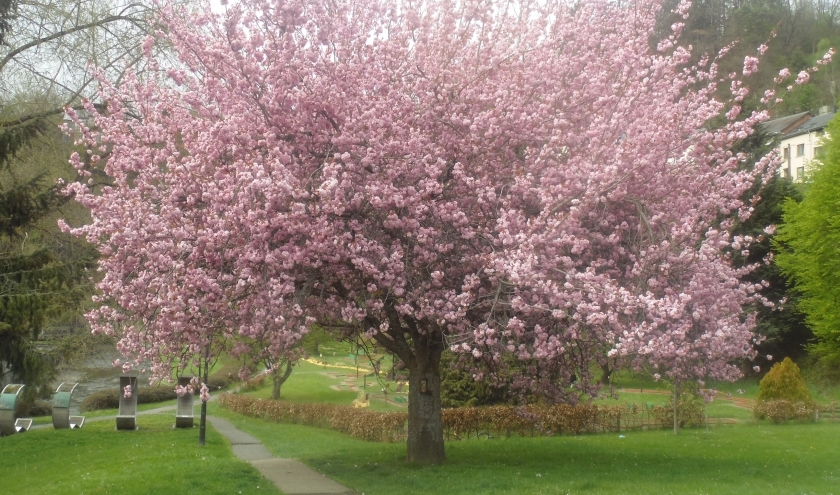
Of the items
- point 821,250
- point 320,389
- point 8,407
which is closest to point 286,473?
point 8,407

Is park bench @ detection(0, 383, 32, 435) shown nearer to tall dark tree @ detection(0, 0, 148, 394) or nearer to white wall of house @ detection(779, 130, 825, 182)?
A: tall dark tree @ detection(0, 0, 148, 394)

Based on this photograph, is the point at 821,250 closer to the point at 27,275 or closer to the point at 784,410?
the point at 784,410

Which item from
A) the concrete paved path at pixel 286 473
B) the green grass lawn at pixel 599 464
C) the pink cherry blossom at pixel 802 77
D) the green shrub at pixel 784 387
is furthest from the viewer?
the green shrub at pixel 784 387

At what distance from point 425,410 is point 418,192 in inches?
185

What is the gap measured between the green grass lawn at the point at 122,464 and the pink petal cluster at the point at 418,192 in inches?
78.5

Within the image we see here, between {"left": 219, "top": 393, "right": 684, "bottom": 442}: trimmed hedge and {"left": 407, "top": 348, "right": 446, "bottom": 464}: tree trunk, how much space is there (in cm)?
310

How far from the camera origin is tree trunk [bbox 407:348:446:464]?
43.0 feet

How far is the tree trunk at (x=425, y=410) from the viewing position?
1312 cm

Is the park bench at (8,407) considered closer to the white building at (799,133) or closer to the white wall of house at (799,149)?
the white building at (799,133)

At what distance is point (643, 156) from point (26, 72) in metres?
15.8

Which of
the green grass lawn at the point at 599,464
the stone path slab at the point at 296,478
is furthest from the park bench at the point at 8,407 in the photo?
the stone path slab at the point at 296,478

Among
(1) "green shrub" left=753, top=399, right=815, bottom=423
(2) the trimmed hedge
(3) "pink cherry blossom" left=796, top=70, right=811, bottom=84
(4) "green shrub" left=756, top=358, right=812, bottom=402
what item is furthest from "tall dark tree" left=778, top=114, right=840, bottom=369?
(3) "pink cherry blossom" left=796, top=70, right=811, bottom=84

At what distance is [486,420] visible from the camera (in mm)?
20547

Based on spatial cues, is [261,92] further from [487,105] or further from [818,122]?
[818,122]
